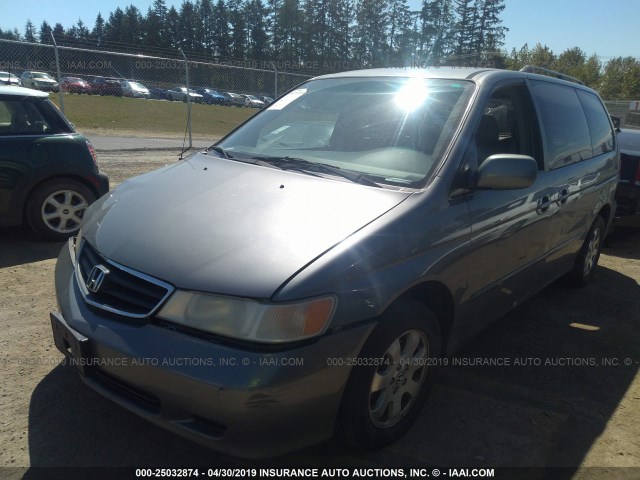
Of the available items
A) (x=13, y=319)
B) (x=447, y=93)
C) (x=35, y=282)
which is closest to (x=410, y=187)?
(x=447, y=93)

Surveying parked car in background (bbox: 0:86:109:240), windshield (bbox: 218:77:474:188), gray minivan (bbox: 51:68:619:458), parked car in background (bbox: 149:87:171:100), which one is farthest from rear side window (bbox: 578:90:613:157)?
parked car in background (bbox: 149:87:171:100)

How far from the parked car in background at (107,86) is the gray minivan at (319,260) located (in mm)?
14885

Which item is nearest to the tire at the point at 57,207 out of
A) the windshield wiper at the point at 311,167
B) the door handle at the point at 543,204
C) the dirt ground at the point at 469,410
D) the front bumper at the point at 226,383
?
the dirt ground at the point at 469,410

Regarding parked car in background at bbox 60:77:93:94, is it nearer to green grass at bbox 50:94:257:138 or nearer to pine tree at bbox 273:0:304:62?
green grass at bbox 50:94:257:138

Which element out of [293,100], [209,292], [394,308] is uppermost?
[293,100]

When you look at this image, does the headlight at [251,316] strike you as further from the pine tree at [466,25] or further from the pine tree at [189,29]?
the pine tree at [189,29]

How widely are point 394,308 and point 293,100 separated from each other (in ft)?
7.02

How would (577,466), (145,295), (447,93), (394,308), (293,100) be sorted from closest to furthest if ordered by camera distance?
(145,295) → (394,308) → (577,466) → (447,93) → (293,100)

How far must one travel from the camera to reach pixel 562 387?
10.5 feet

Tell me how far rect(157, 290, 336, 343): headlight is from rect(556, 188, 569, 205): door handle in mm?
2468

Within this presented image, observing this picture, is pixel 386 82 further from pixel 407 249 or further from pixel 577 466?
pixel 577 466

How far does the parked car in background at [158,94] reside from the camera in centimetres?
1963

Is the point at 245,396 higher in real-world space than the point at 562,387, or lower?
higher

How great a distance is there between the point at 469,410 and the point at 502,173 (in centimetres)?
134
